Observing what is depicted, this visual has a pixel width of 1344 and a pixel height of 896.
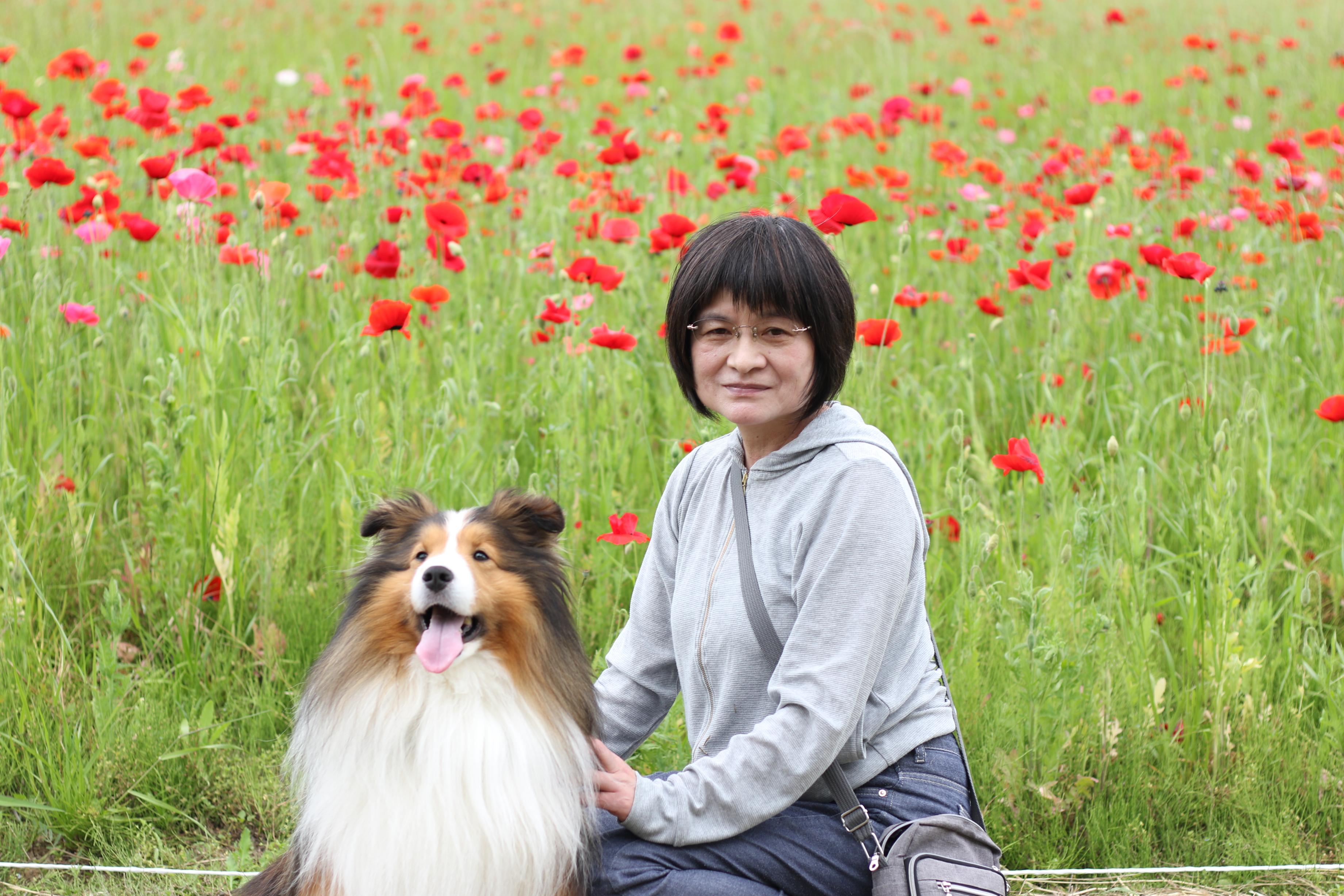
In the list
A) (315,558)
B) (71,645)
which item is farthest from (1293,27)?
(71,645)

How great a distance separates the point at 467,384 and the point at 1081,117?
5.82 m

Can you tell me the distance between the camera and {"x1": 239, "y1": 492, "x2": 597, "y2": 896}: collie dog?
1.92 m

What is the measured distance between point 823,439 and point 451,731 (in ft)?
2.82

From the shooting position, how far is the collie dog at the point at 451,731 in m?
1.92

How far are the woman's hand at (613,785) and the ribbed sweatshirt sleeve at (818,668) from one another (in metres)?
0.02

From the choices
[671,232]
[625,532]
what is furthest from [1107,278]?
[625,532]

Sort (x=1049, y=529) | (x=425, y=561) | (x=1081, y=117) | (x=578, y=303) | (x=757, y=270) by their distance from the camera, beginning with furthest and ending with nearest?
(x=1081, y=117) < (x=578, y=303) < (x=1049, y=529) < (x=757, y=270) < (x=425, y=561)

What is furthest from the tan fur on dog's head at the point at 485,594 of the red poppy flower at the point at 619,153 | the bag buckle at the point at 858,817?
the red poppy flower at the point at 619,153

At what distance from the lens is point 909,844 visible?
200cm

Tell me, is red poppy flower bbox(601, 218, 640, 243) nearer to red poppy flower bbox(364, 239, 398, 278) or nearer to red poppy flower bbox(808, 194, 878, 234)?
red poppy flower bbox(364, 239, 398, 278)

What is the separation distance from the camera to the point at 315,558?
11.6ft

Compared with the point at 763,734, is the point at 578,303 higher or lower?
higher

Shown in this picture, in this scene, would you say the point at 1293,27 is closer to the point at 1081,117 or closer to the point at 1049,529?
the point at 1081,117

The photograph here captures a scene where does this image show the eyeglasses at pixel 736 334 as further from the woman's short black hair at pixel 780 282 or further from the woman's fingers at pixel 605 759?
the woman's fingers at pixel 605 759
